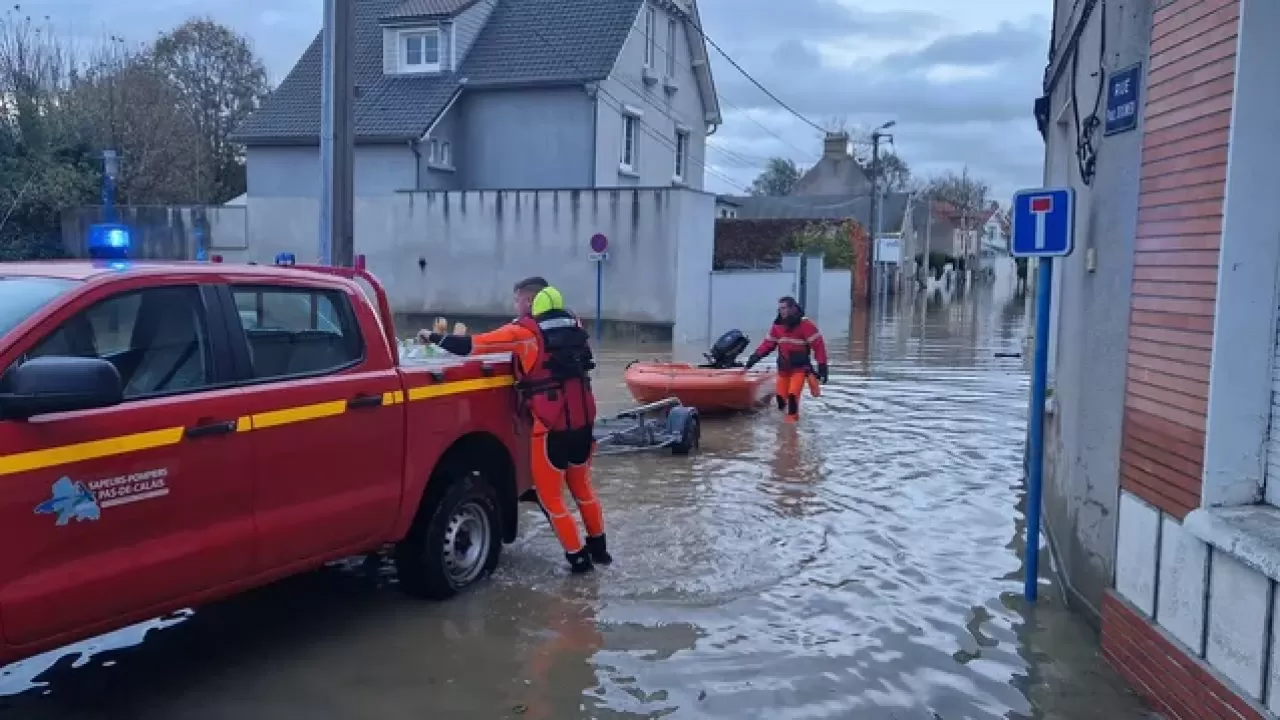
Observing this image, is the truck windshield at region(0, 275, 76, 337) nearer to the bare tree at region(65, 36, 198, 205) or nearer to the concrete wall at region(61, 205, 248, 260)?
the concrete wall at region(61, 205, 248, 260)

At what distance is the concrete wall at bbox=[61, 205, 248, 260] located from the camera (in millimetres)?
29266

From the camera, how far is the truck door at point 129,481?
12.2ft

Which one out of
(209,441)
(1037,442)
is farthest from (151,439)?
(1037,442)

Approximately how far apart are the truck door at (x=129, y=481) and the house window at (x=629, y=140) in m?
27.8

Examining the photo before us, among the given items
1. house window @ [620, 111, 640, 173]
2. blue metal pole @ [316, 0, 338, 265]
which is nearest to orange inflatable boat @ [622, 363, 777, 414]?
blue metal pole @ [316, 0, 338, 265]

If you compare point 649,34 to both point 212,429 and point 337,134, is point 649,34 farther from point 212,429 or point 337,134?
point 212,429

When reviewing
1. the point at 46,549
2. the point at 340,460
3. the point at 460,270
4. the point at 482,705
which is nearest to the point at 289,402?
the point at 340,460

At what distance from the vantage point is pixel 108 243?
17.2 ft

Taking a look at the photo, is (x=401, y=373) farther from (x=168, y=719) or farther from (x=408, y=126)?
Answer: (x=408, y=126)

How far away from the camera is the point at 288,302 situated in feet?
17.1

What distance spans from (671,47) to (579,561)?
30016mm

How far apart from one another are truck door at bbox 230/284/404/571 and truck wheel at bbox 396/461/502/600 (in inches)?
16.1

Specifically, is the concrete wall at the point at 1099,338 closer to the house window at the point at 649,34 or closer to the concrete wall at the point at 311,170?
the concrete wall at the point at 311,170

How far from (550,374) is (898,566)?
260 centimetres
